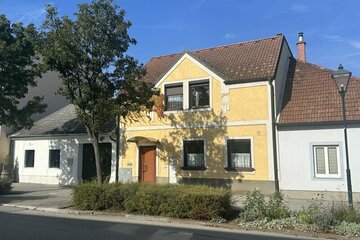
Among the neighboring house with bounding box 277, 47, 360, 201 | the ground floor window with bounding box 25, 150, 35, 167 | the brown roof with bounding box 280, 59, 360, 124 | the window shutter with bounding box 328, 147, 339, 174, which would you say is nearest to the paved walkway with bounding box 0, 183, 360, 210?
the neighboring house with bounding box 277, 47, 360, 201

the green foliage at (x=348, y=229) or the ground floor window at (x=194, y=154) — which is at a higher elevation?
the ground floor window at (x=194, y=154)

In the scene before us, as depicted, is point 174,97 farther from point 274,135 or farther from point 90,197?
point 90,197

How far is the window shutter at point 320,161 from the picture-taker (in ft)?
54.6

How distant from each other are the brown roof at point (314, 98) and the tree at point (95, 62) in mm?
6904

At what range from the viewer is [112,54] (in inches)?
575

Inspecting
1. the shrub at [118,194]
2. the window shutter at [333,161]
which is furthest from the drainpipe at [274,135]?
the shrub at [118,194]

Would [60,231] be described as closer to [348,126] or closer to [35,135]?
[348,126]

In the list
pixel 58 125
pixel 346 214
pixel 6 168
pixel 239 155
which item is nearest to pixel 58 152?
pixel 58 125

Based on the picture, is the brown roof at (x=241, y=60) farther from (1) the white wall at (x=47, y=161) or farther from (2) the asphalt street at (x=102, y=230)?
(2) the asphalt street at (x=102, y=230)

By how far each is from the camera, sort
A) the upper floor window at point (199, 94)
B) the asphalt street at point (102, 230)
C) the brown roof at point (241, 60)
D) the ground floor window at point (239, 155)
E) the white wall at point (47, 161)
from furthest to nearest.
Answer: the white wall at point (47, 161) < the upper floor window at point (199, 94) < the brown roof at point (241, 60) < the ground floor window at point (239, 155) < the asphalt street at point (102, 230)

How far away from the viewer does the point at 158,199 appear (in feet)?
40.3

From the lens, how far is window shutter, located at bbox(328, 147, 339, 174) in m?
16.3

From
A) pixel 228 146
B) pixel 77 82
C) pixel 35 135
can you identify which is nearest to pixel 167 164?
pixel 228 146

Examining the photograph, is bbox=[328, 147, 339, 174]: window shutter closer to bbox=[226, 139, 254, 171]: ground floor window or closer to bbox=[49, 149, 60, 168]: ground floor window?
bbox=[226, 139, 254, 171]: ground floor window
